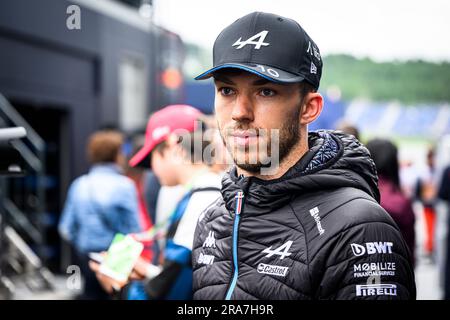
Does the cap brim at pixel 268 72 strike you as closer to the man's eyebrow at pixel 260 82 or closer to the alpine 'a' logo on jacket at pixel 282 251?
the man's eyebrow at pixel 260 82

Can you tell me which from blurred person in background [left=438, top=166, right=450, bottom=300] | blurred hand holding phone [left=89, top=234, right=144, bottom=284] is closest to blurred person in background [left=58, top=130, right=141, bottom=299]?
blurred hand holding phone [left=89, top=234, right=144, bottom=284]

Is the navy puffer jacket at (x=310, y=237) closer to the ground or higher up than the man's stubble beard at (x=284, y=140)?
closer to the ground

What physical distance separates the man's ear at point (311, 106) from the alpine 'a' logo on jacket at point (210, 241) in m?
0.41

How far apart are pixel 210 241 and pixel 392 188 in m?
2.00

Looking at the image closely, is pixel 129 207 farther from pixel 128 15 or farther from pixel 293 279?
pixel 128 15

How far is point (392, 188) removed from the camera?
129 inches

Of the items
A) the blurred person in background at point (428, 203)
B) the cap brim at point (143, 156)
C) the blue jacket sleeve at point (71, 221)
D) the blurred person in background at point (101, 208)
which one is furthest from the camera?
the blurred person in background at point (428, 203)

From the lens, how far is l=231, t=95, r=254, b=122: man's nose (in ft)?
4.56

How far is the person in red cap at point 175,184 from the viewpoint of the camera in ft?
6.07

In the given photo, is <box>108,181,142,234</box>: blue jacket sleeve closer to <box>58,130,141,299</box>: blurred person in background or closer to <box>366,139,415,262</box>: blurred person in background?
<box>58,130,141,299</box>: blurred person in background

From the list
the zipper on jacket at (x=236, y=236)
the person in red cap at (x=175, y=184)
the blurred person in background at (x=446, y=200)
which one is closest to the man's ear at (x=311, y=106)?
the zipper on jacket at (x=236, y=236)

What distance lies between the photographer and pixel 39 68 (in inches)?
272

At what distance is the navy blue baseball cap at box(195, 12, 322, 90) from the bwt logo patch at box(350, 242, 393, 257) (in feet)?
1.39
